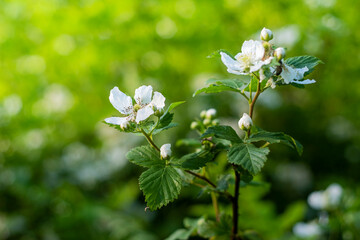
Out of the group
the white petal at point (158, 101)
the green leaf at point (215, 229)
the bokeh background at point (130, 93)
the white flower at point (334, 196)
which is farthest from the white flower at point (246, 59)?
the bokeh background at point (130, 93)

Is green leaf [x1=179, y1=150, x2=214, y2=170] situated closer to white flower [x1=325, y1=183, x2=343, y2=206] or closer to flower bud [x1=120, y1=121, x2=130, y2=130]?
flower bud [x1=120, y1=121, x2=130, y2=130]

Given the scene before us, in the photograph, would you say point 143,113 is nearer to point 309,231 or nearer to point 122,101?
point 122,101

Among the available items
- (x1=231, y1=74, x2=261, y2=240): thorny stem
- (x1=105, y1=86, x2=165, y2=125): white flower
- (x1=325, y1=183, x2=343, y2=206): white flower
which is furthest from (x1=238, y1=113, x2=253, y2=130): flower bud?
(x1=325, y1=183, x2=343, y2=206): white flower

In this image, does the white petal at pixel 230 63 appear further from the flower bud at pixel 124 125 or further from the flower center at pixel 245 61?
the flower bud at pixel 124 125

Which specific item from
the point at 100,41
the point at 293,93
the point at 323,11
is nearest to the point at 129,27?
the point at 100,41

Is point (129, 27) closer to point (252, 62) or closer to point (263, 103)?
point (263, 103)
